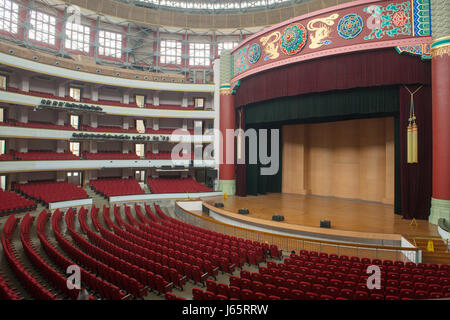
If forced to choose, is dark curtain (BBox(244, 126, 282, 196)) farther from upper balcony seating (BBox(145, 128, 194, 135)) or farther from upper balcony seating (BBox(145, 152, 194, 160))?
upper balcony seating (BBox(145, 128, 194, 135))

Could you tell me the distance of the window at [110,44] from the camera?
3139 centimetres

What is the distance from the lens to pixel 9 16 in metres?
25.0

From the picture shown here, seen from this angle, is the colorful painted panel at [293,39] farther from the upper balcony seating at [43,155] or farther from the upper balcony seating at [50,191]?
the upper balcony seating at [43,155]

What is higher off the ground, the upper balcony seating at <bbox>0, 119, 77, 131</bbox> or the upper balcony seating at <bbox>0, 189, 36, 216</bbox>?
the upper balcony seating at <bbox>0, 119, 77, 131</bbox>

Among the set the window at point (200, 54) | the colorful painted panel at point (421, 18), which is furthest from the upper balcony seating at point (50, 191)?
the colorful painted panel at point (421, 18)

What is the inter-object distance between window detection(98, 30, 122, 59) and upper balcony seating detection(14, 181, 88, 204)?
1631cm

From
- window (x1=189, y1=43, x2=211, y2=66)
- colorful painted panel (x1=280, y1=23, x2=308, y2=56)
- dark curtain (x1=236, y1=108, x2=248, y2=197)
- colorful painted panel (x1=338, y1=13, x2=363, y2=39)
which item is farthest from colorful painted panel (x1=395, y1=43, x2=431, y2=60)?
window (x1=189, y1=43, x2=211, y2=66)

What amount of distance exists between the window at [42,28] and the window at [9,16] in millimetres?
1198

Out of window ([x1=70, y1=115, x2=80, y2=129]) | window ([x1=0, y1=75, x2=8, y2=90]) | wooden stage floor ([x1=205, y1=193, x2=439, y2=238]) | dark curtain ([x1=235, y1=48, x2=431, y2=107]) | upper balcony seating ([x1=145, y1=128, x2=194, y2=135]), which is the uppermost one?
window ([x1=0, y1=75, x2=8, y2=90])

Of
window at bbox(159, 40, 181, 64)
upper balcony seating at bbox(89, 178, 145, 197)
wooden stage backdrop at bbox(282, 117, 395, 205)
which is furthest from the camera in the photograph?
window at bbox(159, 40, 181, 64)

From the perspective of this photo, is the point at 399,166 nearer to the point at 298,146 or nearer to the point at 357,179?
the point at 357,179

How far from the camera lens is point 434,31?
14.2 m

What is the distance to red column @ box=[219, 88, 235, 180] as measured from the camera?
25312 mm
